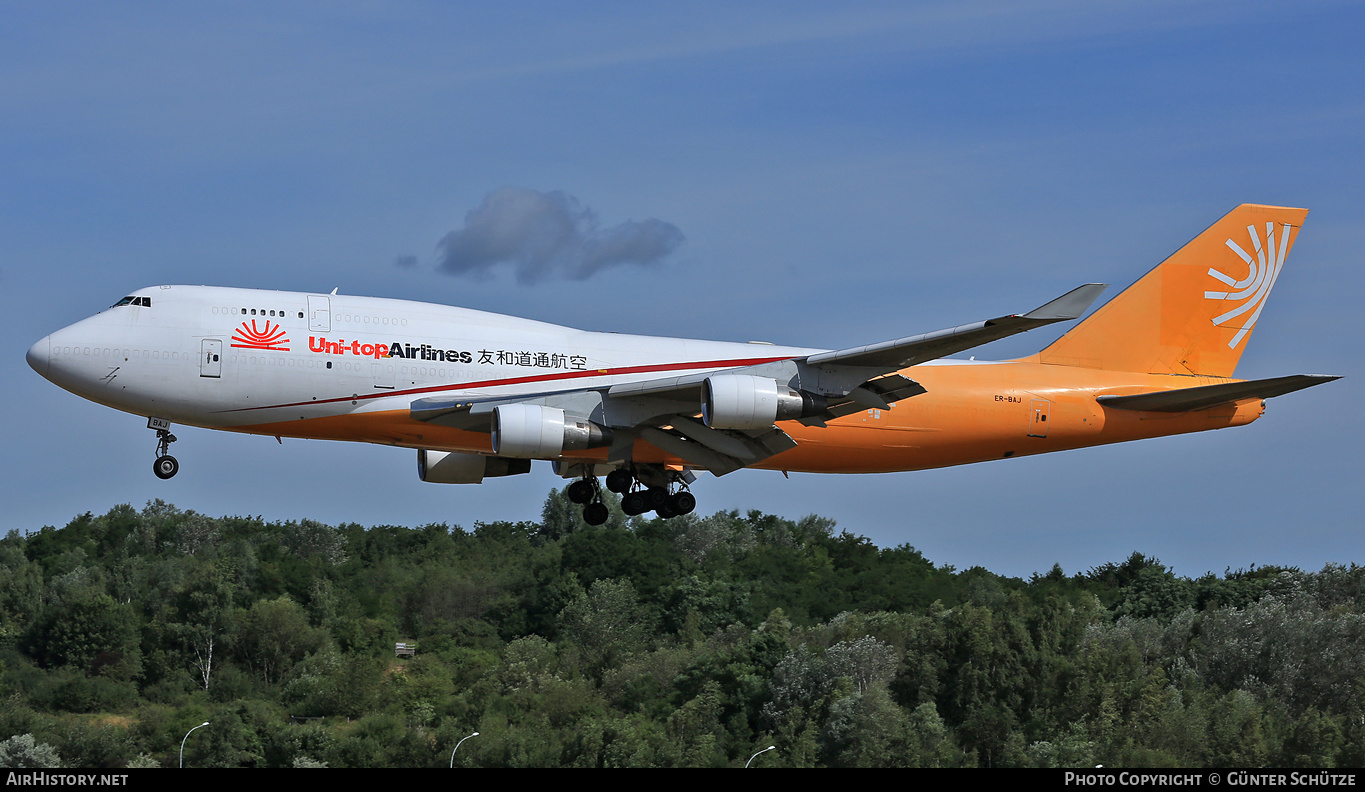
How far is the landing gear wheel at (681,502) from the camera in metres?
38.7

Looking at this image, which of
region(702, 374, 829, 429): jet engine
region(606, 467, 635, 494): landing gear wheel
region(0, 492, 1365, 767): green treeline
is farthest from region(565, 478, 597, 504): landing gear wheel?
region(0, 492, 1365, 767): green treeline

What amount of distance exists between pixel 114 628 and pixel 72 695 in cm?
1044

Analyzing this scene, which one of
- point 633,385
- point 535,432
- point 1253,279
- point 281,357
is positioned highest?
point 1253,279

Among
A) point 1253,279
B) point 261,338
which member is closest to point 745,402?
point 261,338

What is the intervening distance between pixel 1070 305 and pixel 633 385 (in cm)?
1035

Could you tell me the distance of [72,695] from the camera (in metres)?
94.8

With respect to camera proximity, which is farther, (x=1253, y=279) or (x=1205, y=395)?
(x=1253, y=279)

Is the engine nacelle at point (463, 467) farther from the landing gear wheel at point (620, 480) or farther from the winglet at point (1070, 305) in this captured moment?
the winglet at point (1070, 305)

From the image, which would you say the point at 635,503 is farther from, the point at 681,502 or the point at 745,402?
the point at 745,402

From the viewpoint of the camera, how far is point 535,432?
33.7m

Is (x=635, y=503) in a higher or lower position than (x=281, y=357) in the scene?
lower

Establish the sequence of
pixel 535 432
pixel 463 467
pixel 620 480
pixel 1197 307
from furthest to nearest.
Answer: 1. pixel 1197 307
2. pixel 463 467
3. pixel 620 480
4. pixel 535 432

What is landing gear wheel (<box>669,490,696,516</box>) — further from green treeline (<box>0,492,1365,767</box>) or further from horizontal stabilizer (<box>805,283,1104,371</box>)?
green treeline (<box>0,492,1365,767</box>)

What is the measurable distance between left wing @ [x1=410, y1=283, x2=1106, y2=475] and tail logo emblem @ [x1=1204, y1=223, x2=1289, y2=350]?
1207 cm
